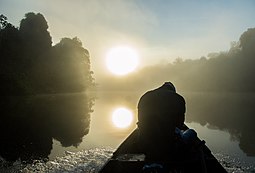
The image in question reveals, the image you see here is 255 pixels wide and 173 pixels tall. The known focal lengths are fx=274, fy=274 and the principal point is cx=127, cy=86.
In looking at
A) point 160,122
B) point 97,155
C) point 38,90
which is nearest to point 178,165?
point 160,122

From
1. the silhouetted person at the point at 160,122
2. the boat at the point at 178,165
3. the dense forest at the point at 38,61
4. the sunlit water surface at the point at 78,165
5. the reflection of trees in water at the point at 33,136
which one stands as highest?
the dense forest at the point at 38,61

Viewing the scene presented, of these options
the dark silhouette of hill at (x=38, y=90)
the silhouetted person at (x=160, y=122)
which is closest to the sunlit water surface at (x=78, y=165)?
the dark silhouette of hill at (x=38, y=90)

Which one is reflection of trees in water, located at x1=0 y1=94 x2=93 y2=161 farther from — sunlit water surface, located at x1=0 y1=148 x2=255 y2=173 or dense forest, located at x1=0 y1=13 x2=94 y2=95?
dense forest, located at x1=0 y1=13 x2=94 y2=95

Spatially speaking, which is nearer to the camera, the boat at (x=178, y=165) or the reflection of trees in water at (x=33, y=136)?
the boat at (x=178, y=165)

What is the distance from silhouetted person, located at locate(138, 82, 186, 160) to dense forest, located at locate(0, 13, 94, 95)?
58839mm

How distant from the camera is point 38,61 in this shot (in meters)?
76.1

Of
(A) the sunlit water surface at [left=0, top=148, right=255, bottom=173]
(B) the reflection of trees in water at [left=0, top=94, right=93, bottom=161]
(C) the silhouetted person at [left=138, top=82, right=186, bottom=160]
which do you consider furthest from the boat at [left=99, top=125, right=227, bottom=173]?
(B) the reflection of trees in water at [left=0, top=94, right=93, bottom=161]

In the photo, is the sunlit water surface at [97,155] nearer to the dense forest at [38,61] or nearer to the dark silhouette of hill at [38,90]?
the dark silhouette of hill at [38,90]

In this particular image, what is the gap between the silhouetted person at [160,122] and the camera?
197 inches

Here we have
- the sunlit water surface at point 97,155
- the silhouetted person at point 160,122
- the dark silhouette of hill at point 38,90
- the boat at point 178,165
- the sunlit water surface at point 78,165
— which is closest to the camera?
the boat at point 178,165

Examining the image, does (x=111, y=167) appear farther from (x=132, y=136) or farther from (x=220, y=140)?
(x=220, y=140)

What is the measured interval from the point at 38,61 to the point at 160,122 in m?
75.7

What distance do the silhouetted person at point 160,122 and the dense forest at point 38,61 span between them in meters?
58.8

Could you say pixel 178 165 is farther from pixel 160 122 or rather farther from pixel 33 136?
pixel 33 136
